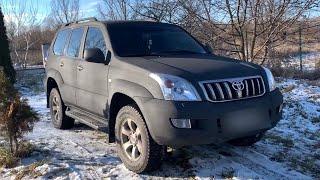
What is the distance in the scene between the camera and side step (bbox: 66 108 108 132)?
5789 mm

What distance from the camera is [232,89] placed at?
4766 millimetres

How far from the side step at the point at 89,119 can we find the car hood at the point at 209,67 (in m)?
1.08

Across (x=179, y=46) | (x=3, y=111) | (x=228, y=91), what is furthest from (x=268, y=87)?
(x=3, y=111)

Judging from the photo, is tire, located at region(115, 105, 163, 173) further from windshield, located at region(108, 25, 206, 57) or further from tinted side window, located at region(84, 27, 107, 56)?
tinted side window, located at region(84, 27, 107, 56)

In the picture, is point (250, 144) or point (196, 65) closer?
point (196, 65)

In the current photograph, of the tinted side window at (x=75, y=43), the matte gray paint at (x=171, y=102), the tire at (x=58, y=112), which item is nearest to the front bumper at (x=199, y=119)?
the matte gray paint at (x=171, y=102)

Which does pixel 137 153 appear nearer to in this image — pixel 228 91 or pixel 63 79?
pixel 228 91

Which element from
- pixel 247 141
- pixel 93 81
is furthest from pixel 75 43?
pixel 247 141

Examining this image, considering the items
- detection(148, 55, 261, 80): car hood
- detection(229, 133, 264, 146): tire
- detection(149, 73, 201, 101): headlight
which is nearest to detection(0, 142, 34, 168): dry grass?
detection(148, 55, 261, 80): car hood

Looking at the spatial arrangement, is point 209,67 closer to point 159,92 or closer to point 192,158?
point 159,92

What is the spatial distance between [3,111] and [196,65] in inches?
94.5

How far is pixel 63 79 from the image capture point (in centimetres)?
708

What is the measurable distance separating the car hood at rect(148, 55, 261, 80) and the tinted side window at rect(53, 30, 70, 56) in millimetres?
2444

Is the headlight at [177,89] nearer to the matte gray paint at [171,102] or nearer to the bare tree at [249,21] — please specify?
the matte gray paint at [171,102]
